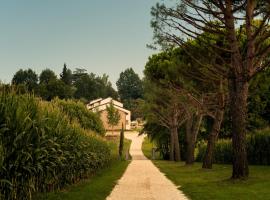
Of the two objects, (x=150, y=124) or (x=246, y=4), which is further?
(x=150, y=124)

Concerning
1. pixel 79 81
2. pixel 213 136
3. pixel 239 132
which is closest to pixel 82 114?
pixel 213 136

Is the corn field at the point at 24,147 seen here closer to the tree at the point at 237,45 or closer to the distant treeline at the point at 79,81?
the tree at the point at 237,45

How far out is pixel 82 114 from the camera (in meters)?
33.9

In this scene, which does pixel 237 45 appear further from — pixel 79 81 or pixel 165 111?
pixel 79 81

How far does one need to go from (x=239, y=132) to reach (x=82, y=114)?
55.9ft

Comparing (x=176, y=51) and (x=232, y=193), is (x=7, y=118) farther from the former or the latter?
(x=176, y=51)

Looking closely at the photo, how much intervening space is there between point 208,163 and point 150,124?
27267mm

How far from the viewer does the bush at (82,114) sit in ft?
108

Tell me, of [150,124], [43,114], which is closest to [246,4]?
[43,114]

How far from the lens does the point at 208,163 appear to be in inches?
1109

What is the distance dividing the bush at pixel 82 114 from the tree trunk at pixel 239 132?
15398mm

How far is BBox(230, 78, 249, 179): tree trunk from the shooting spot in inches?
738

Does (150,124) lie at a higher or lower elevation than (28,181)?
higher

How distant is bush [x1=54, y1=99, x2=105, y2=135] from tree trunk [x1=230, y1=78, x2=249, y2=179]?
15.4 m
